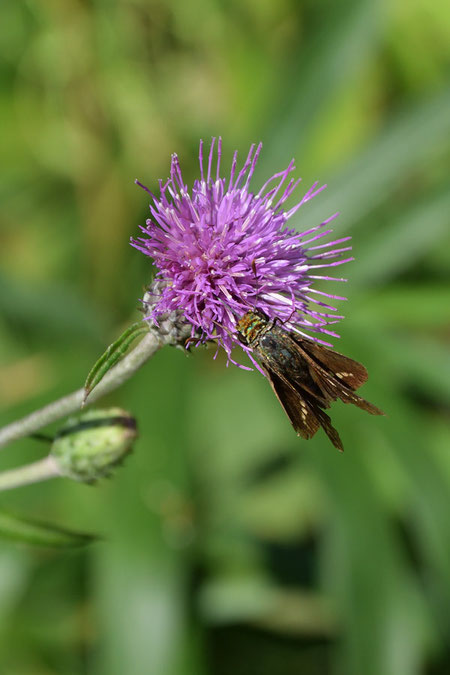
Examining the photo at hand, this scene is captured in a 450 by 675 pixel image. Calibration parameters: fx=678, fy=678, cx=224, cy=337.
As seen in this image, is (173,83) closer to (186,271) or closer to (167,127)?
(167,127)

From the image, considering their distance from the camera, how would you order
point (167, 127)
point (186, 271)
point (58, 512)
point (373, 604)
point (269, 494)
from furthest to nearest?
point (167, 127) → point (269, 494) → point (58, 512) → point (373, 604) → point (186, 271)

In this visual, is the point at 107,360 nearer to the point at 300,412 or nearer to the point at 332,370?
the point at 300,412

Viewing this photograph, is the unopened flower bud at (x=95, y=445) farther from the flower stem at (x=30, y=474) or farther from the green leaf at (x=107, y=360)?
the green leaf at (x=107, y=360)

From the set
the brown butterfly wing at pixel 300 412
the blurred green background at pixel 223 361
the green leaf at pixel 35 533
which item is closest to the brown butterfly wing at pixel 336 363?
the brown butterfly wing at pixel 300 412

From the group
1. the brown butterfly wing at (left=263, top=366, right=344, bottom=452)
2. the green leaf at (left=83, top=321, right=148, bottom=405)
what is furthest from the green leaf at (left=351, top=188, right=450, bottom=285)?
the green leaf at (left=83, top=321, right=148, bottom=405)

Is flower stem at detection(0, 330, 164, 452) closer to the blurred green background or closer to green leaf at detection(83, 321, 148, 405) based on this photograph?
green leaf at detection(83, 321, 148, 405)

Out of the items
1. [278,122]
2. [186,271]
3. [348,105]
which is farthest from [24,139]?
[186,271]
